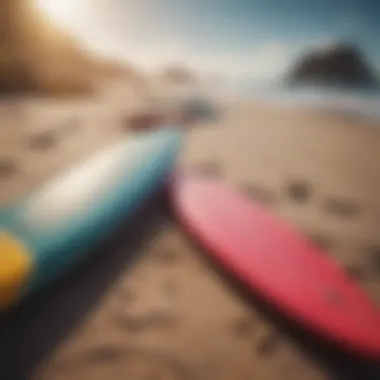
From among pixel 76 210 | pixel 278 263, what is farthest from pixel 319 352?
pixel 76 210

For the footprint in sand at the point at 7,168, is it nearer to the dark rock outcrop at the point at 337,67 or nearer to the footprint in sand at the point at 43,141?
the footprint in sand at the point at 43,141

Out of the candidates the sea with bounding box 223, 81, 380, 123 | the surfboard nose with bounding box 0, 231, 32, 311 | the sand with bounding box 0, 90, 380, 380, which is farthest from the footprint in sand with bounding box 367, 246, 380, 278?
the surfboard nose with bounding box 0, 231, 32, 311

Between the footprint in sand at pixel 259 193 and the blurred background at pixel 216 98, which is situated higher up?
the blurred background at pixel 216 98

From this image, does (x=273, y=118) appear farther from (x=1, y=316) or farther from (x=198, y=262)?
(x=1, y=316)

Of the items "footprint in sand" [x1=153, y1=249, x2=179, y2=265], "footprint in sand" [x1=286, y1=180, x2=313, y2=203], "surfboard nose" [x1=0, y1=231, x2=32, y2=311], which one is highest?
"surfboard nose" [x1=0, y1=231, x2=32, y2=311]

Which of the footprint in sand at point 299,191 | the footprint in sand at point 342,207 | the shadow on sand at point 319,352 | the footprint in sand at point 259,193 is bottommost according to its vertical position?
the shadow on sand at point 319,352

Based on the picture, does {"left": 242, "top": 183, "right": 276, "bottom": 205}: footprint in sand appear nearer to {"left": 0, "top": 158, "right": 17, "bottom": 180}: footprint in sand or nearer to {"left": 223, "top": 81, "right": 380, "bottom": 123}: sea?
{"left": 223, "top": 81, "right": 380, "bottom": 123}: sea

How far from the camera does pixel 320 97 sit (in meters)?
0.62

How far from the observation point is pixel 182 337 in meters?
0.45

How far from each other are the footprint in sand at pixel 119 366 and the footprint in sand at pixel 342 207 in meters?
0.20

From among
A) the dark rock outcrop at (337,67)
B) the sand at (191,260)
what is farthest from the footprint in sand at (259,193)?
the dark rock outcrop at (337,67)

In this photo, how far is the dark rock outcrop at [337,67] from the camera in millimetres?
605

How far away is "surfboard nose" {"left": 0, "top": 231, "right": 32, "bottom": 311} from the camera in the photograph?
0.42 meters

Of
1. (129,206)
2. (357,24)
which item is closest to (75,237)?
(129,206)
